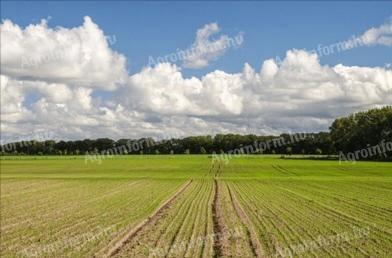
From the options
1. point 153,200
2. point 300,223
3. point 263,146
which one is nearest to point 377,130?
point 263,146

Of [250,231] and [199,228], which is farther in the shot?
[199,228]

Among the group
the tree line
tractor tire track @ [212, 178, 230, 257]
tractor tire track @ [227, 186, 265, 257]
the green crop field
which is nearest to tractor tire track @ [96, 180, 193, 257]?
the green crop field

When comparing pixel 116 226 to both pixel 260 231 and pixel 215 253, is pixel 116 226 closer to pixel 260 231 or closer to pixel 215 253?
pixel 260 231

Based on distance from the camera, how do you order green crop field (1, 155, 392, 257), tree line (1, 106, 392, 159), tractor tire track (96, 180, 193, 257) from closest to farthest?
1. green crop field (1, 155, 392, 257)
2. tractor tire track (96, 180, 193, 257)
3. tree line (1, 106, 392, 159)

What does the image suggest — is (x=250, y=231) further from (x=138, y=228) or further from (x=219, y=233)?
(x=138, y=228)

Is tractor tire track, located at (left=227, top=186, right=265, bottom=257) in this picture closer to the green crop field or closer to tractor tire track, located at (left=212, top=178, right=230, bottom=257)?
the green crop field

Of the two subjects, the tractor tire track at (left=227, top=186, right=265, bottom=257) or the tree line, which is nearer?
the tractor tire track at (left=227, top=186, right=265, bottom=257)

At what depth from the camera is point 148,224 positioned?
22.1m

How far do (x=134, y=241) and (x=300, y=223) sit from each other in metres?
7.56

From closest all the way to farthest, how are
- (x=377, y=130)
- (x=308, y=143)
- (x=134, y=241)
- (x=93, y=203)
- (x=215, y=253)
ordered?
(x=215, y=253)
(x=134, y=241)
(x=93, y=203)
(x=377, y=130)
(x=308, y=143)

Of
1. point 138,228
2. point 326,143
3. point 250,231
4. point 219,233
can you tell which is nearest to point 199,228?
point 219,233

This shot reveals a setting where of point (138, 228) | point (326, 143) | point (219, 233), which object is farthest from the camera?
point (326, 143)

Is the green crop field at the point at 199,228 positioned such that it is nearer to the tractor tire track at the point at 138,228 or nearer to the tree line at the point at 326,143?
the tractor tire track at the point at 138,228

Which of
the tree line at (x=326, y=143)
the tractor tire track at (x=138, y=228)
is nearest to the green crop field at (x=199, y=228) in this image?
the tractor tire track at (x=138, y=228)
